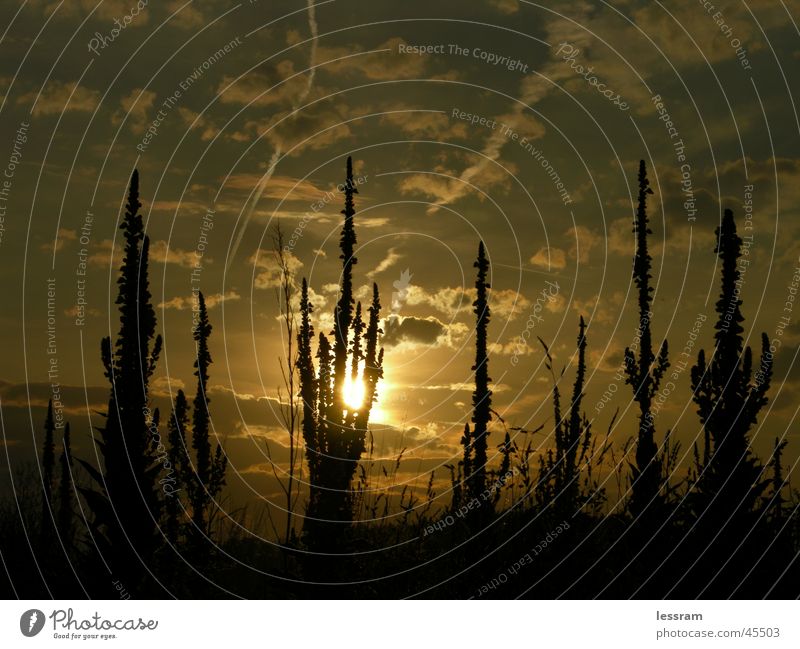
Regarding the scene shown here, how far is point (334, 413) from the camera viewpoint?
16.4m

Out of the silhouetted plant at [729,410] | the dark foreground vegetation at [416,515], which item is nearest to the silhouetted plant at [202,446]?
the dark foreground vegetation at [416,515]

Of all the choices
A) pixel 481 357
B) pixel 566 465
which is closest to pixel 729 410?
pixel 566 465

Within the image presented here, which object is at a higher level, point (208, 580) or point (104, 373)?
point (104, 373)

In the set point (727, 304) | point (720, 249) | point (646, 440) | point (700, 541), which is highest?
point (720, 249)

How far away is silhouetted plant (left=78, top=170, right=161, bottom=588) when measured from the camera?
13625mm

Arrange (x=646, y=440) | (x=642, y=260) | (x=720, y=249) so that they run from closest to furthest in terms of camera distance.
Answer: (x=720, y=249)
(x=646, y=440)
(x=642, y=260)

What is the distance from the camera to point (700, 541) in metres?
15.5

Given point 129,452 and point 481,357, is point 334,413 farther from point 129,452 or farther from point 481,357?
point 481,357

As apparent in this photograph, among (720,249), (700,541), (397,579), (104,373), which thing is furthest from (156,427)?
(720,249)

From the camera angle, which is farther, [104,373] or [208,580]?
[208,580]

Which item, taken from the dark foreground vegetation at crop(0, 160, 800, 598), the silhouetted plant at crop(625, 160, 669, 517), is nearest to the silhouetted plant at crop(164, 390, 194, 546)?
the dark foreground vegetation at crop(0, 160, 800, 598)

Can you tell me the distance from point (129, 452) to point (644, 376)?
11163 mm
